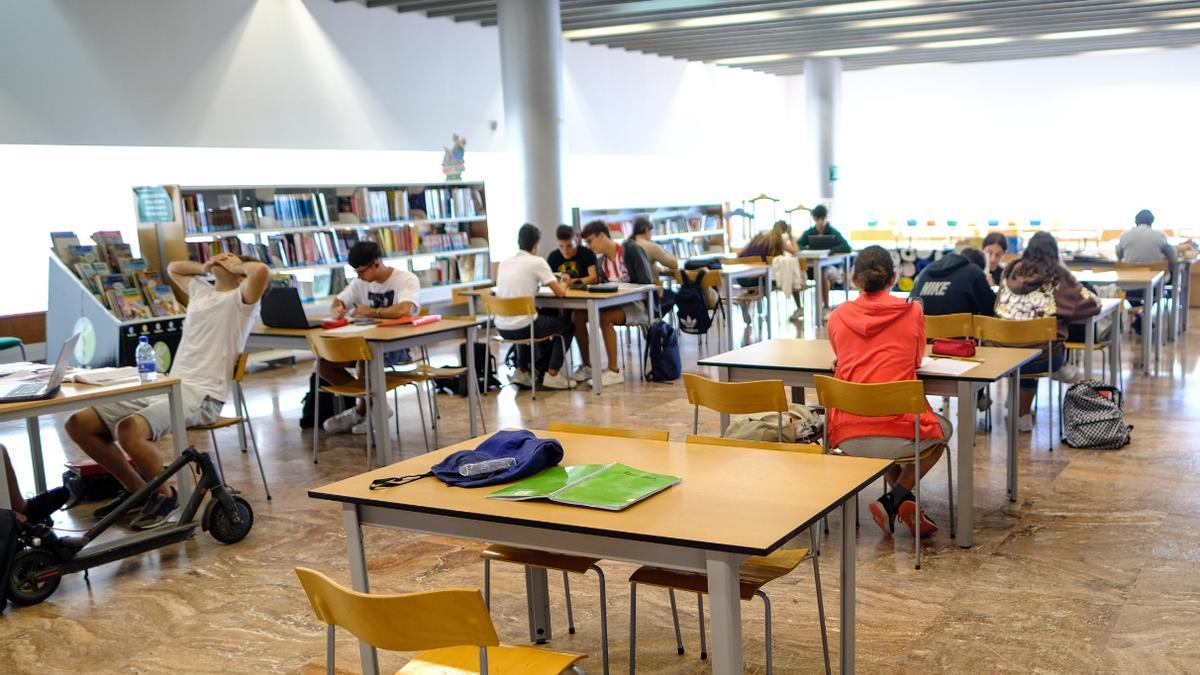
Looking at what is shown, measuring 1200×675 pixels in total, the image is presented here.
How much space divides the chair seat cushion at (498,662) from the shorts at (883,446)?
201cm

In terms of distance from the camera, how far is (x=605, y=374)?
7.84m

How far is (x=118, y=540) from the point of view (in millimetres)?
4172

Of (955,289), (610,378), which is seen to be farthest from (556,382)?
(955,289)

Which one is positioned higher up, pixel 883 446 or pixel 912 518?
pixel 883 446

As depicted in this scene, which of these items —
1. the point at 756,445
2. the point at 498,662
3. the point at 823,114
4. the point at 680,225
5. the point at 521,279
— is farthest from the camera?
the point at 823,114

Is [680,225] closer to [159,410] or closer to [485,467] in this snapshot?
[159,410]

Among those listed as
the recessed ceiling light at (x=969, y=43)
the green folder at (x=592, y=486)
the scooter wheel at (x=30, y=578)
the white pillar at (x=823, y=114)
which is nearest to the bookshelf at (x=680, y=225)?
the white pillar at (x=823, y=114)

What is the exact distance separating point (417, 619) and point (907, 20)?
12530mm

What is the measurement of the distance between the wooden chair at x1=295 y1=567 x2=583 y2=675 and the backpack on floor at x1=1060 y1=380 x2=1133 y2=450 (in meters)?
4.08

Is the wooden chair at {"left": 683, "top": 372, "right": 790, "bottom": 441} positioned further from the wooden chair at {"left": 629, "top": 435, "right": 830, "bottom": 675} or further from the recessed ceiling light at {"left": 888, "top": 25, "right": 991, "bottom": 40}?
the recessed ceiling light at {"left": 888, "top": 25, "right": 991, "bottom": 40}

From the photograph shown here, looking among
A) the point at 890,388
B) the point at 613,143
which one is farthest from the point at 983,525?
the point at 613,143

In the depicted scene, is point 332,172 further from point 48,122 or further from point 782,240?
point 782,240

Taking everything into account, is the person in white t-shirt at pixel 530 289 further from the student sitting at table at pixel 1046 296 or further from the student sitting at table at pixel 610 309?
the student sitting at table at pixel 1046 296

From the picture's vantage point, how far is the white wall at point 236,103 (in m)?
7.84
